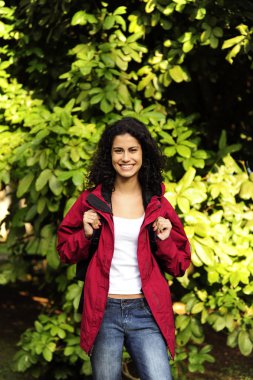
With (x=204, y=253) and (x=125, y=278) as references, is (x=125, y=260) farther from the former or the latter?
(x=204, y=253)

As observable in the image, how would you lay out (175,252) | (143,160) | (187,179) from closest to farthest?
(175,252) < (143,160) < (187,179)

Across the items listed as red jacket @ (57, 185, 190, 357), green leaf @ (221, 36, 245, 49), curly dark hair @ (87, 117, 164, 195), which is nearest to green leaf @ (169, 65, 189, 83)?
green leaf @ (221, 36, 245, 49)

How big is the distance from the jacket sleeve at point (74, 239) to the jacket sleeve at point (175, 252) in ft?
1.01

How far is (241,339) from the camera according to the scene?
382cm

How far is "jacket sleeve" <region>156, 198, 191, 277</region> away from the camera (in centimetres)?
267

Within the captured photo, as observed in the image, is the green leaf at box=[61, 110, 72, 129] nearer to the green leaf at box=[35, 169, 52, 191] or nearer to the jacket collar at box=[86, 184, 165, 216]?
the green leaf at box=[35, 169, 52, 191]

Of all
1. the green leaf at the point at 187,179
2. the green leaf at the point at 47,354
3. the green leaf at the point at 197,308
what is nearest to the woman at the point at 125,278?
the green leaf at the point at 187,179

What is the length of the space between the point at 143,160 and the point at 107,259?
0.52 meters

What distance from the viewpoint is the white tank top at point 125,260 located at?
263 cm

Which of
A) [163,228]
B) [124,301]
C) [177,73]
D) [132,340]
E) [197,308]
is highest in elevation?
[177,73]

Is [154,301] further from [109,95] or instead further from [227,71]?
[227,71]

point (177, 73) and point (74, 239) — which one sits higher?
point (177, 73)

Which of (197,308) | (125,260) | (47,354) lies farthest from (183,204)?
(47,354)

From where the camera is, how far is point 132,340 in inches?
104
